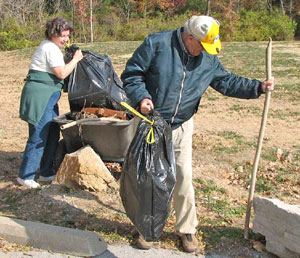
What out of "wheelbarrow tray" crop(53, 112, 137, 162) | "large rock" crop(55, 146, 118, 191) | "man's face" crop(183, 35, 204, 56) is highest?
"man's face" crop(183, 35, 204, 56)

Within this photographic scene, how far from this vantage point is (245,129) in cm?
776

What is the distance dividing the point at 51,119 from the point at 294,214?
9.01 feet

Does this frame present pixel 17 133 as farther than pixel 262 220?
Yes

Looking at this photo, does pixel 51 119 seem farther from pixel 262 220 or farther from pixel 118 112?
pixel 262 220

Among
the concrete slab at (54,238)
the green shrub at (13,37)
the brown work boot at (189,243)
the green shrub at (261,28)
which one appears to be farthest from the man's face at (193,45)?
the green shrub at (261,28)

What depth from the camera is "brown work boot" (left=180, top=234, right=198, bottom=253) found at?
3545 millimetres

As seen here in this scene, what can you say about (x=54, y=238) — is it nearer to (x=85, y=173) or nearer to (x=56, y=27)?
(x=85, y=173)

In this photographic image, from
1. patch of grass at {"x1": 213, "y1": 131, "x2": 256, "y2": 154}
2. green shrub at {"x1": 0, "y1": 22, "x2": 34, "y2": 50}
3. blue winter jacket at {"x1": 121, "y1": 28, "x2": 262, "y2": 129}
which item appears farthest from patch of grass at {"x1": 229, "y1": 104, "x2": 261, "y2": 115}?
green shrub at {"x1": 0, "y1": 22, "x2": 34, "y2": 50}

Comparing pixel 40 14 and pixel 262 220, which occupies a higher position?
pixel 40 14

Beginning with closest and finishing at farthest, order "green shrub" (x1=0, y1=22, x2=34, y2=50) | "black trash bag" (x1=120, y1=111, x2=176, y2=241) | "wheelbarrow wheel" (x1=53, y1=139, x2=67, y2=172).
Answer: "black trash bag" (x1=120, y1=111, x2=176, y2=241) < "wheelbarrow wheel" (x1=53, y1=139, x2=67, y2=172) < "green shrub" (x1=0, y1=22, x2=34, y2=50)

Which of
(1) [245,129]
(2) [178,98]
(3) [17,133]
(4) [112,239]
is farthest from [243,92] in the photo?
(3) [17,133]

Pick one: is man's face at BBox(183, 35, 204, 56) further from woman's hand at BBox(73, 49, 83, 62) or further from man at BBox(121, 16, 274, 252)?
woman's hand at BBox(73, 49, 83, 62)

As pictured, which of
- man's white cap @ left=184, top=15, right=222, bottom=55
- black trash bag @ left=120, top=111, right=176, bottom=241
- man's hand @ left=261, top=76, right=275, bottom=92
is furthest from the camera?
man's hand @ left=261, top=76, right=275, bottom=92

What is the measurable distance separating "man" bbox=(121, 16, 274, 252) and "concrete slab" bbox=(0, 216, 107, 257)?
1.20 feet
